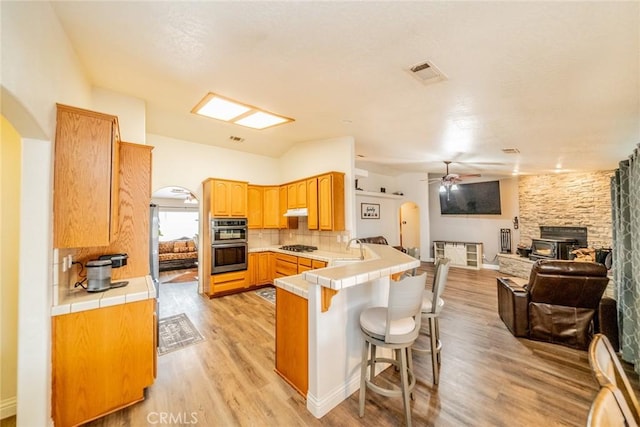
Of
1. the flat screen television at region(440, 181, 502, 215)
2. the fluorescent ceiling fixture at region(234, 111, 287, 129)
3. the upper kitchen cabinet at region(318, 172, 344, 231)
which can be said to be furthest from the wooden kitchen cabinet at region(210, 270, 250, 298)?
the flat screen television at region(440, 181, 502, 215)

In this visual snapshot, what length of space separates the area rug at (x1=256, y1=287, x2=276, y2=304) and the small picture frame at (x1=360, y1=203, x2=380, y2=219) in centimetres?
366

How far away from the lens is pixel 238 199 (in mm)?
5035

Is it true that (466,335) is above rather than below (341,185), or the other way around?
below

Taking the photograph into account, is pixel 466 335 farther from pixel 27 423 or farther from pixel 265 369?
pixel 27 423

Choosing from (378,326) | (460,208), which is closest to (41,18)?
(378,326)

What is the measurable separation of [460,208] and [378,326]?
25.1ft

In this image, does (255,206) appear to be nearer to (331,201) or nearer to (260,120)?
(331,201)

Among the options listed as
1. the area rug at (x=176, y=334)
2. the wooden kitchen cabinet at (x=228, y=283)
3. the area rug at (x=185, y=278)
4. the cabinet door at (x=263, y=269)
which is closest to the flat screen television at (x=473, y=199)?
the cabinet door at (x=263, y=269)

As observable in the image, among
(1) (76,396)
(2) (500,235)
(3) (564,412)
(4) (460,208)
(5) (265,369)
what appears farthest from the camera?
(4) (460,208)

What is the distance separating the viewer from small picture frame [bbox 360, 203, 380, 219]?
7.57 meters

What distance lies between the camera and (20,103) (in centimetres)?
126

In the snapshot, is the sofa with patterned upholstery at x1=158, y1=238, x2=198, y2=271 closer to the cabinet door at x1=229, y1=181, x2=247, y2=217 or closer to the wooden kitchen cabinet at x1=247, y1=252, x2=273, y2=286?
the wooden kitchen cabinet at x1=247, y1=252, x2=273, y2=286

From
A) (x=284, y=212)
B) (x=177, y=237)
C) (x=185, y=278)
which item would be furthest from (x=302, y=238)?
(x=177, y=237)

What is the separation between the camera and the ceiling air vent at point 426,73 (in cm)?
224
